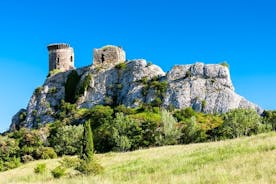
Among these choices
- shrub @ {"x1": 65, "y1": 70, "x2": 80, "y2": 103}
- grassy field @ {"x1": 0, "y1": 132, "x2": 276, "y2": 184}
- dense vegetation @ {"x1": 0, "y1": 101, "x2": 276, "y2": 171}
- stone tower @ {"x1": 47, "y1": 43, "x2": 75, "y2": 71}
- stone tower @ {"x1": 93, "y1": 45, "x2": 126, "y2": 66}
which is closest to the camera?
grassy field @ {"x1": 0, "y1": 132, "x2": 276, "y2": 184}

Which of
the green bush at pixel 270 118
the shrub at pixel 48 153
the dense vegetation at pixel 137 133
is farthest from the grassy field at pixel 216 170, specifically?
the green bush at pixel 270 118

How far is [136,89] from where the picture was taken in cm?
9738

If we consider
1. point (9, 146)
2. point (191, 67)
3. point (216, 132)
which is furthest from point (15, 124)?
point (216, 132)

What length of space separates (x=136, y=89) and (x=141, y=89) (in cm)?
135

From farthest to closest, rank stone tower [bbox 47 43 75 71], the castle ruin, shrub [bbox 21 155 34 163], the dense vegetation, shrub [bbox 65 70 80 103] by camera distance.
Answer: stone tower [bbox 47 43 75 71] → the castle ruin → shrub [bbox 65 70 80 103] → the dense vegetation → shrub [bbox 21 155 34 163]

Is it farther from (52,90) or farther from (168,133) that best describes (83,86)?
(168,133)

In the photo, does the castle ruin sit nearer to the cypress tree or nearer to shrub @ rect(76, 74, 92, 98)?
shrub @ rect(76, 74, 92, 98)

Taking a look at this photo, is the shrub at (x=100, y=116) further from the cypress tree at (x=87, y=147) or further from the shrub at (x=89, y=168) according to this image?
the shrub at (x=89, y=168)

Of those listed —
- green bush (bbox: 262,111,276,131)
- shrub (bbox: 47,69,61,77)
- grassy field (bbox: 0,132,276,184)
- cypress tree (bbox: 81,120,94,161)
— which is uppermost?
shrub (bbox: 47,69,61,77)

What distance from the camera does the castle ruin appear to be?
4375 inches

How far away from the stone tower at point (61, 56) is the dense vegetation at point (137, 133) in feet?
110

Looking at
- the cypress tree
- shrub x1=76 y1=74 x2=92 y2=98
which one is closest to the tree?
shrub x1=76 y1=74 x2=92 y2=98

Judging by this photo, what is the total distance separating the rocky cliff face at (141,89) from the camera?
3573 inches

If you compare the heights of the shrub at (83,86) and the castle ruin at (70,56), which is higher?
the castle ruin at (70,56)
